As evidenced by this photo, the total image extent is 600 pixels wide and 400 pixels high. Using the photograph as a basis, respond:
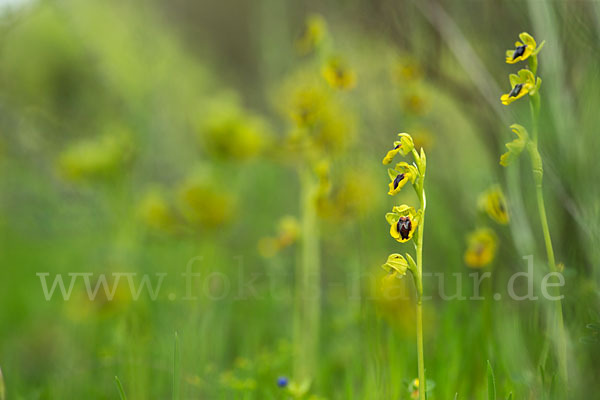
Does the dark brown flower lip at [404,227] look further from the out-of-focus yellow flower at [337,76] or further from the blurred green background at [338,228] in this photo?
the out-of-focus yellow flower at [337,76]

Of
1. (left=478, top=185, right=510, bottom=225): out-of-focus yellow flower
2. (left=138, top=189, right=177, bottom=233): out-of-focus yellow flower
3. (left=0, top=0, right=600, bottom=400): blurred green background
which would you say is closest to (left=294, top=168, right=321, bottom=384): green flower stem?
(left=0, top=0, right=600, bottom=400): blurred green background

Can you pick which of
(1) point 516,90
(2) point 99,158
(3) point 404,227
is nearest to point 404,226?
(3) point 404,227

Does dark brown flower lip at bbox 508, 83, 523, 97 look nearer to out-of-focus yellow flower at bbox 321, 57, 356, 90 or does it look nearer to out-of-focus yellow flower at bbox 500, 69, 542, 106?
out-of-focus yellow flower at bbox 500, 69, 542, 106

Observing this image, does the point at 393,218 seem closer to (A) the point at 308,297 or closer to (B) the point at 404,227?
(B) the point at 404,227

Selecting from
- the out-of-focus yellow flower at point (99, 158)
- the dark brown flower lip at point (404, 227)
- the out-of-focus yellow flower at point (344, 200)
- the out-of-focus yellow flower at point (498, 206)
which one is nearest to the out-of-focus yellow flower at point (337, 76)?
the out-of-focus yellow flower at point (344, 200)

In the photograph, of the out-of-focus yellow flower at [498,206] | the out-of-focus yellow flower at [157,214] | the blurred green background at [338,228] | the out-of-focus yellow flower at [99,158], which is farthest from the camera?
the out-of-focus yellow flower at [157,214]

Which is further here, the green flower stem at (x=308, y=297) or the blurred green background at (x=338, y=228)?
the green flower stem at (x=308, y=297)

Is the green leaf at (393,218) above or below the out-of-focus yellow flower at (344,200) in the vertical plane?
below
